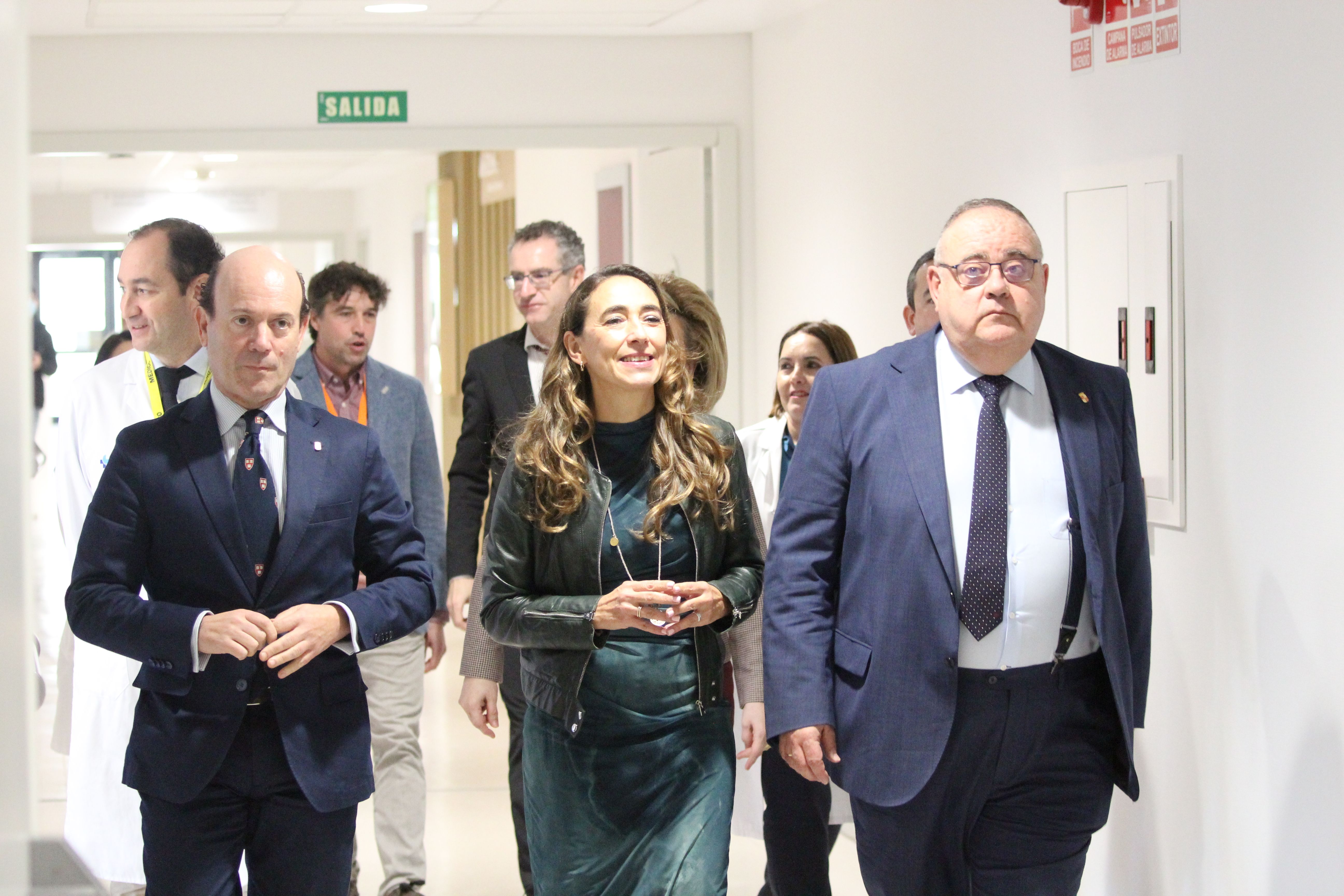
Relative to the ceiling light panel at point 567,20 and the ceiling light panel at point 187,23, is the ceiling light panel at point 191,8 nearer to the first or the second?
the ceiling light panel at point 187,23

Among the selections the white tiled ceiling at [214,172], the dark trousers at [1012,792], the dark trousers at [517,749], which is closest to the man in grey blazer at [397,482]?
the dark trousers at [517,749]

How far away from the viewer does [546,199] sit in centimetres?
995

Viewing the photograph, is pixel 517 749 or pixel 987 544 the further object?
pixel 517 749

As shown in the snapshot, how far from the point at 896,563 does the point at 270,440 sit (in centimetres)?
120

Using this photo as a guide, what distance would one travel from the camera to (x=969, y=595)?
265 centimetres

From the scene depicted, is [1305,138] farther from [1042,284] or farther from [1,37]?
[1,37]

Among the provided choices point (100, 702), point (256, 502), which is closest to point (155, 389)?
point (100, 702)

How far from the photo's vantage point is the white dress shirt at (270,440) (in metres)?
2.67

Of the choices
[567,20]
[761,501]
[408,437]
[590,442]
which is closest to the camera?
[590,442]

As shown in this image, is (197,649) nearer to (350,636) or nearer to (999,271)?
(350,636)

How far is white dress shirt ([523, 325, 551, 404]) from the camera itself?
173 inches

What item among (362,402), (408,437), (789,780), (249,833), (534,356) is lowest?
(789,780)

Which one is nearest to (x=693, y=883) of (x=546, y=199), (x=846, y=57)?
(x=846, y=57)

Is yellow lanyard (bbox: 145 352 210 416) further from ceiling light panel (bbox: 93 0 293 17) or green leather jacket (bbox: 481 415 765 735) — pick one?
ceiling light panel (bbox: 93 0 293 17)
